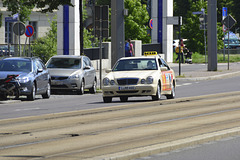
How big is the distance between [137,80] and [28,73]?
4.23 metres

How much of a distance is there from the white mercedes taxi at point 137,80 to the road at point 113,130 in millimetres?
1226

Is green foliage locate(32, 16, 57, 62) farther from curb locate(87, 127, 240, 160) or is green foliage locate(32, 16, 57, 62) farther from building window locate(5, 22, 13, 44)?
curb locate(87, 127, 240, 160)

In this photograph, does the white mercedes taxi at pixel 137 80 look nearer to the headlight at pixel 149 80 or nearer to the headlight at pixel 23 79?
the headlight at pixel 149 80

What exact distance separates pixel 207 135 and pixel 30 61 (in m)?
13.0

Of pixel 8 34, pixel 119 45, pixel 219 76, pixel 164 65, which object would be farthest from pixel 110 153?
pixel 8 34

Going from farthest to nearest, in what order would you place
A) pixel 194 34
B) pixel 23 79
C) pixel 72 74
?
pixel 194 34, pixel 72 74, pixel 23 79

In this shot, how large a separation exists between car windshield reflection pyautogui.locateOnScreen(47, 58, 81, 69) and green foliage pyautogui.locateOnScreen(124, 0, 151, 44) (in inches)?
1417

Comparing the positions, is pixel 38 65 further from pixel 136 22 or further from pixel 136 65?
pixel 136 22

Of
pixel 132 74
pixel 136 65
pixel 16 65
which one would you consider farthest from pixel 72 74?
pixel 132 74

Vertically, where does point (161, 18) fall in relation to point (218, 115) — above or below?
above

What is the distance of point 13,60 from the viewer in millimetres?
23625

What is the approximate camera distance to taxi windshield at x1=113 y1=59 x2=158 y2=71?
21.6 meters

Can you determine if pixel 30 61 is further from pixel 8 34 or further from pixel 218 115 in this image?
pixel 8 34

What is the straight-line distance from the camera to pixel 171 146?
10320mm
